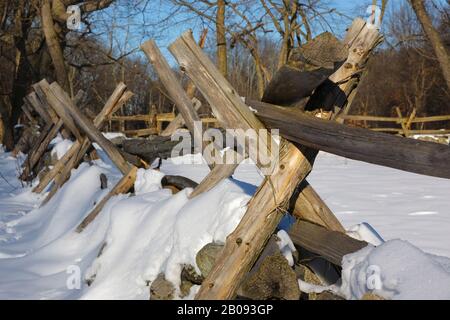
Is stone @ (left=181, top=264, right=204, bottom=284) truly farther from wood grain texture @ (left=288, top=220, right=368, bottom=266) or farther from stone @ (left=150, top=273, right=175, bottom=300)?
wood grain texture @ (left=288, top=220, right=368, bottom=266)

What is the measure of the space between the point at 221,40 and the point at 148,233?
38.7ft

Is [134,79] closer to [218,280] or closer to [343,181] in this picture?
[343,181]

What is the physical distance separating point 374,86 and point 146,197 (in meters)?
31.9

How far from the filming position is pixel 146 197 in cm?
374

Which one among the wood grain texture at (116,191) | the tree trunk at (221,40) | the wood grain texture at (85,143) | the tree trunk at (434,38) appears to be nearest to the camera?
the wood grain texture at (116,191)

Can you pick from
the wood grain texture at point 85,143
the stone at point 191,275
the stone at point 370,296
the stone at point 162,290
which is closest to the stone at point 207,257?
the stone at point 191,275

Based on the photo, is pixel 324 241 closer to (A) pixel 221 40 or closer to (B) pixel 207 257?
(B) pixel 207 257

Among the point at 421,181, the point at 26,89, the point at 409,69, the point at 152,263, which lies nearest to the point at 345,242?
the point at 152,263

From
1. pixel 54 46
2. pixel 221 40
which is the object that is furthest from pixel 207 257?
pixel 221 40

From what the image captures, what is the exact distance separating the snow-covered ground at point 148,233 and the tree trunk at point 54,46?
611cm

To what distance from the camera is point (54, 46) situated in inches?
466

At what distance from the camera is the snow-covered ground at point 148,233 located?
106 inches

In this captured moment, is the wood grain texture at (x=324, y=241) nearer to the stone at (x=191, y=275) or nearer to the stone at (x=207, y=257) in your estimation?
→ the stone at (x=207, y=257)

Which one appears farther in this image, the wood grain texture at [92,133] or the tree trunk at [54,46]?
the tree trunk at [54,46]
